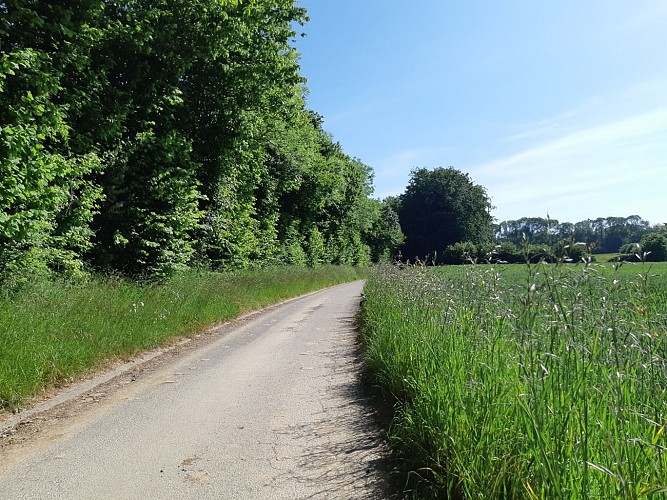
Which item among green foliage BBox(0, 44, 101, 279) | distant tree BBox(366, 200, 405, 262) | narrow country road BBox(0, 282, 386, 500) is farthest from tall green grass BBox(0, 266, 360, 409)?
distant tree BBox(366, 200, 405, 262)

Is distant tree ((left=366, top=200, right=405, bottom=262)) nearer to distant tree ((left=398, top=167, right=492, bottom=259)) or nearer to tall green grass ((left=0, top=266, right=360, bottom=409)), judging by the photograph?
distant tree ((left=398, top=167, right=492, bottom=259))

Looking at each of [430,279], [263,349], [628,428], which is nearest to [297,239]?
[263,349]

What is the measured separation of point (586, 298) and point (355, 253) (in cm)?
5120

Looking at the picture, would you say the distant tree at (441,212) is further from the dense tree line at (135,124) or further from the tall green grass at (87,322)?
the tall green grass at (87,322)

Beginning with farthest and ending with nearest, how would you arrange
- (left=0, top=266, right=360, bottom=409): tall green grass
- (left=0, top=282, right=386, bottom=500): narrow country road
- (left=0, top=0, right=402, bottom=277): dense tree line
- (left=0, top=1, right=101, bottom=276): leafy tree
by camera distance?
(left=0, top=0, right=402, bottom=277): dense tree line → (left=0, top=1, right=101, bottom=276): leafy tree → (left=0, top=266, right=360, bottom=409): tall green grass → (left=0, top=282, right=386, bottom=500): narrow country road

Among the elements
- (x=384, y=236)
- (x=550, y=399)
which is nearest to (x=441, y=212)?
(x=384, y=236)

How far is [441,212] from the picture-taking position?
84938 mm

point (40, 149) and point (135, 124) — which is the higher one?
point (135, 124)

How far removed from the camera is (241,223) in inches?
800

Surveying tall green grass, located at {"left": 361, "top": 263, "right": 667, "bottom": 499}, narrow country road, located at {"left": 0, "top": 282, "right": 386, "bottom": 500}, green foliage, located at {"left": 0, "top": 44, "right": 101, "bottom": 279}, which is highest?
green foliage, located at {"left": 0, "top": 44, "right": 101, "bottom": 279}

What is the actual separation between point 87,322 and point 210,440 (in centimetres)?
430

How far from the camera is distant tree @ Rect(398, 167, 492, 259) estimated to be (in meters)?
82.9

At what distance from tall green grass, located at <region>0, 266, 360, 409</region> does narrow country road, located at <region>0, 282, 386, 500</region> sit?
1.95 ft

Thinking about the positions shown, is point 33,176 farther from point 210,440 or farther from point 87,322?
point 210,440
